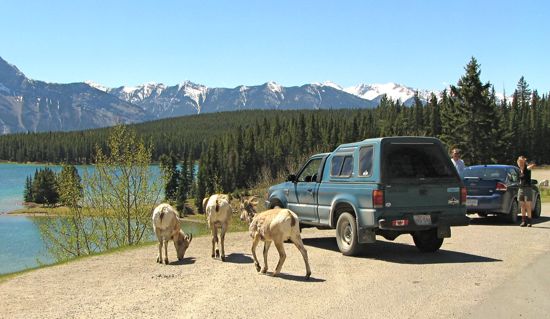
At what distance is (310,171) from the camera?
49.4 feet

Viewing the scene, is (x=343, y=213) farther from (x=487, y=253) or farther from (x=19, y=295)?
(x=19, y=295)

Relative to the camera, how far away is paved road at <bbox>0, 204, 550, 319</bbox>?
7.58m

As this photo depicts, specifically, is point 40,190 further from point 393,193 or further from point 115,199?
point 393,193

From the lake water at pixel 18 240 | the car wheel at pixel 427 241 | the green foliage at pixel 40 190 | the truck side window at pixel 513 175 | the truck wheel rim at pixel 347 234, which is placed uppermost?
the truck side window at pixel 513 175

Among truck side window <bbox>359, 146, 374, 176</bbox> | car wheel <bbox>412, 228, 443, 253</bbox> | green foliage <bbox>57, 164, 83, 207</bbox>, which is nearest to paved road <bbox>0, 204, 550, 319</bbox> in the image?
car wheel <bbox>412, 228, 443, 253</bbox>

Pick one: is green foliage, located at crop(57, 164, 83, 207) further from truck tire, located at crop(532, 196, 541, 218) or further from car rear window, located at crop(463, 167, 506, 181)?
truck tire, located at crop(532, 196, 541, 218)

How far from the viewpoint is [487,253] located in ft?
40.5

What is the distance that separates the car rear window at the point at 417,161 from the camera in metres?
11.6

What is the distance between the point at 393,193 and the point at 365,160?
1076 millimetres

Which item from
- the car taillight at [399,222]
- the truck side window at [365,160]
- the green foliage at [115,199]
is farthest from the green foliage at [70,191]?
the car taillight at [399,222]

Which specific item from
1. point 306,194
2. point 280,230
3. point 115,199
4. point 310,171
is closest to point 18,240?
point 115,199

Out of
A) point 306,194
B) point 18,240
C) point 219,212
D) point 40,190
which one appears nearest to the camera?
point 219,212

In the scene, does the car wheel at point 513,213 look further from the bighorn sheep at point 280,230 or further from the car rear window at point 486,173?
the bighorn sheep at point 280,230

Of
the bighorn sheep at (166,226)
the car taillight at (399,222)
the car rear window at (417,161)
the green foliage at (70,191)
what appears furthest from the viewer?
the green foliage at (70,191)
